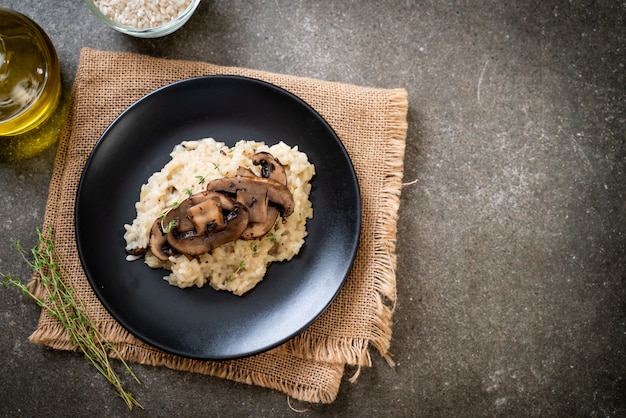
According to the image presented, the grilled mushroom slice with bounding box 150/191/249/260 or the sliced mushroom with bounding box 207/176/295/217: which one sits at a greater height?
the sliced mushroom with bounding box 207/176/295/217

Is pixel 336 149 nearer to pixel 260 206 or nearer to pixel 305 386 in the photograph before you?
pixel 260 206

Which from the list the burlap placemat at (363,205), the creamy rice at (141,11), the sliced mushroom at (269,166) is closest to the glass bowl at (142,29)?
the creamy rice at (141,11)

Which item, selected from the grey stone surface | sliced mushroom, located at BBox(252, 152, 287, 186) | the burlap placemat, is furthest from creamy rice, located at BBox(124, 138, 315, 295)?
the grey stone surface

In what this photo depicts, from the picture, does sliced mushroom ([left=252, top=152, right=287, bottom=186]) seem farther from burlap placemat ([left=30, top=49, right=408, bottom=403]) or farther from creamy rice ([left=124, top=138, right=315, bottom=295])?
burlap placemat ([left=30, top=49, right=408, bottom=403])

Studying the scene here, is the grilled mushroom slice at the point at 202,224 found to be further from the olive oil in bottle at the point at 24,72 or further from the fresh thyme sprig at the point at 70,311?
the olive oil in bottle at the point at 24,72

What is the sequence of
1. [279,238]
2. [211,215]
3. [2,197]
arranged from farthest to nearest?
[2,197] → [279,238] → [211,215]

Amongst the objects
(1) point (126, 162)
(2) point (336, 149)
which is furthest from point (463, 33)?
(1) point (126, 162)

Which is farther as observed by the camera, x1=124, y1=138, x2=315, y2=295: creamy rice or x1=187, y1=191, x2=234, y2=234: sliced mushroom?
x1=124, y1=138, x2=315, y2=295: creamy rice
